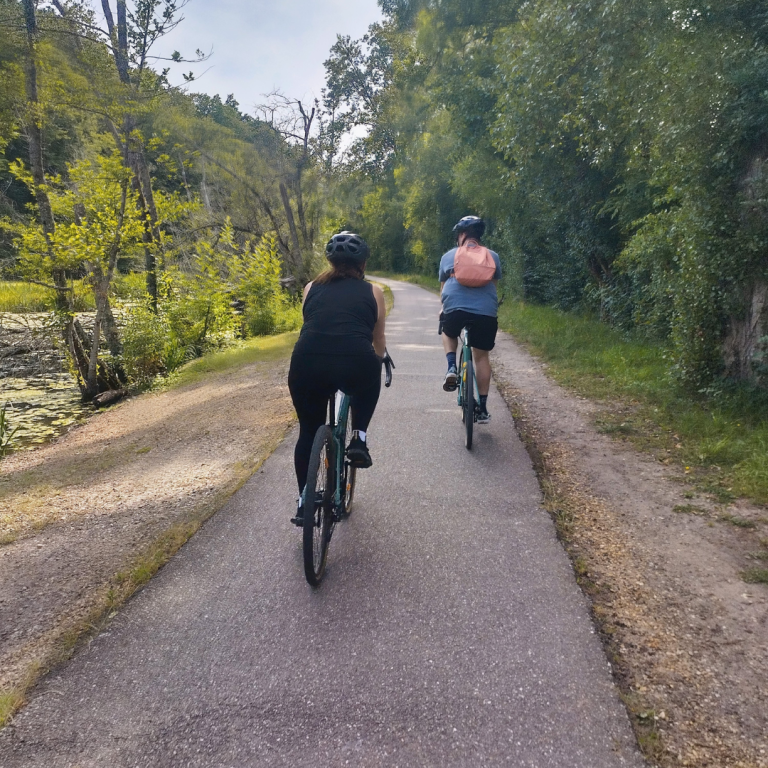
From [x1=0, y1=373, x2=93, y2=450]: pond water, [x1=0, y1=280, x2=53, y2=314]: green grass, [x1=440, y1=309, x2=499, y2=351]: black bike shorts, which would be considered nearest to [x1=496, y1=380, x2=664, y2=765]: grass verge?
[x1=440, y1=309, x2=499, y2=351]: black bike shorts

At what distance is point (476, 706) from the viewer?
2.21 metres

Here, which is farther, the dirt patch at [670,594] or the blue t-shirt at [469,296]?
the blue t-shirt at [469,296]

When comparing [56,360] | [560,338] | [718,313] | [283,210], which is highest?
[283,210]

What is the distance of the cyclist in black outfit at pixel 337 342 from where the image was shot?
9.95 feet

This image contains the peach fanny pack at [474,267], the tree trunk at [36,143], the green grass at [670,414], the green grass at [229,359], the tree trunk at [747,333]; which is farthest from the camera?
the green grass at [229,359]

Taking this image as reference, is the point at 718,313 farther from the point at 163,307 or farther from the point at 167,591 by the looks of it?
the point at 163,307

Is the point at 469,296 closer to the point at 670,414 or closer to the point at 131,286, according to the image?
the point at 670,414

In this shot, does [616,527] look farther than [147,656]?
Yes

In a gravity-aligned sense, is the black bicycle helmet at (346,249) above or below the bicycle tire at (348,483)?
above

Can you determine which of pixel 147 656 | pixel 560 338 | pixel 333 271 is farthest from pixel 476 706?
pixel 560 338

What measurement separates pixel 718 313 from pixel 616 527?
3378mm

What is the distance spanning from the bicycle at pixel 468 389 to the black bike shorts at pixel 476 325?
0.10m

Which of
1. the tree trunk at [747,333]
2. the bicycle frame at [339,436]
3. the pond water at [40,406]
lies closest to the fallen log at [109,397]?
the pond water at [40,406]

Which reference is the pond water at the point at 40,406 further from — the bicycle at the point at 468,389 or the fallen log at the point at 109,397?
the bicycle at the point at 468,389
